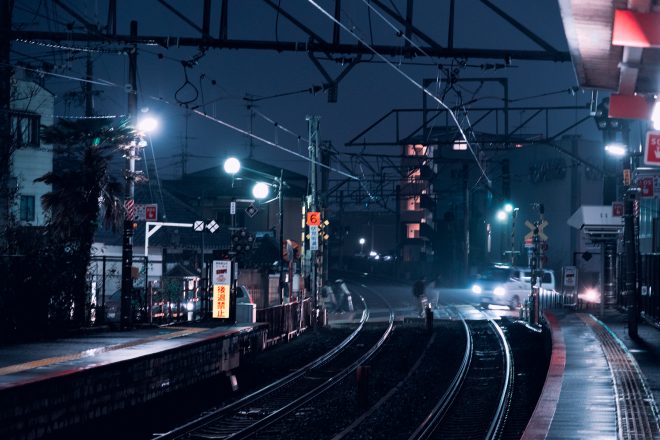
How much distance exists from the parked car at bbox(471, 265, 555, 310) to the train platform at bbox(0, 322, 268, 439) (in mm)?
22958

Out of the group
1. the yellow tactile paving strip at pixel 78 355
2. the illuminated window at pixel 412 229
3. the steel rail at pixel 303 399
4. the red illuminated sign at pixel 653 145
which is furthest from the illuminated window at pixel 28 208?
the illuminated window at pixel 412 229

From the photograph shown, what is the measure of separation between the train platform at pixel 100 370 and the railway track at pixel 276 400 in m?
1.32

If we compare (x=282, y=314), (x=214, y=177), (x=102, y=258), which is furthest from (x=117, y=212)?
(x=214, y=177)

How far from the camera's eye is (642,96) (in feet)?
36.7

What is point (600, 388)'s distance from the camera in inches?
637

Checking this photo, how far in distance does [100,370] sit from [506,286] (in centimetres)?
3368

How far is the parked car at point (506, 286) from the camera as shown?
46.0 metres

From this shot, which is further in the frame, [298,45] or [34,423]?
[298,45]

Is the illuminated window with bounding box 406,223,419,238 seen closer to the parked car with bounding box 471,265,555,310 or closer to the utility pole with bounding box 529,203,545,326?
the parked car with bounding box 471,265,555,310

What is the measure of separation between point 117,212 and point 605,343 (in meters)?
13.4

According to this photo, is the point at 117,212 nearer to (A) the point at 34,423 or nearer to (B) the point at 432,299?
(A) the point at 34,423

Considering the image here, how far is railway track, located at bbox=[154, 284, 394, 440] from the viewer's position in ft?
53.1

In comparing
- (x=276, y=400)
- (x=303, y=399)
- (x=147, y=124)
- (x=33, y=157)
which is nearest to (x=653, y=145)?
(x=303, y=399)

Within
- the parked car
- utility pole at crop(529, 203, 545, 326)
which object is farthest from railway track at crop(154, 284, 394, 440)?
the parked car
